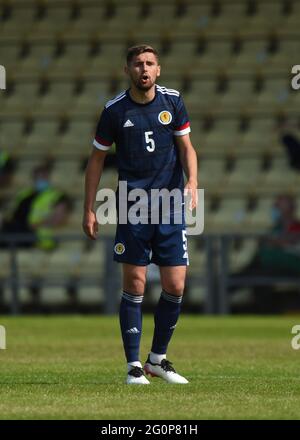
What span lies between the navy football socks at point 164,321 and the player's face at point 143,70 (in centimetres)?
131

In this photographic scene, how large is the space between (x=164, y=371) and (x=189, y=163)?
4.25 ft

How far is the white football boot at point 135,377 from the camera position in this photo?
766 centimetres

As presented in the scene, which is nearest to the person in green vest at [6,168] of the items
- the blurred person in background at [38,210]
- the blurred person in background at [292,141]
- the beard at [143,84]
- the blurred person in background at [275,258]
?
the blurred person in background at [38,210]

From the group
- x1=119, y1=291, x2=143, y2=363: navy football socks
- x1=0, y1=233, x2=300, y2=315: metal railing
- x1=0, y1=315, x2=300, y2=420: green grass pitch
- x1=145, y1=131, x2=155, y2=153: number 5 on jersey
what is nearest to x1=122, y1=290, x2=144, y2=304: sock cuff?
x1=119, y1=291, x2=143, y2=363: navy football socks

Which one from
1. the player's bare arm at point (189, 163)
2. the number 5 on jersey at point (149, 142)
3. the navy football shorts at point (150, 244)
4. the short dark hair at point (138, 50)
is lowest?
the navy football shorts at point (150, 244)

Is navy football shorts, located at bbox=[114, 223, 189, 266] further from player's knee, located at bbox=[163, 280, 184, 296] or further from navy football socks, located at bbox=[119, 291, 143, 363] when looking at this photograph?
navy football socks, located at bbox=[119, 291, 143, 363]

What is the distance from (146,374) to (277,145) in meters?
12.6

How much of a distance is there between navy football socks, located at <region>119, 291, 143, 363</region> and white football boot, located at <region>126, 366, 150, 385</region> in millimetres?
81

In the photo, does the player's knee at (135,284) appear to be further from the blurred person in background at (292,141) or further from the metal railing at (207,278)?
the blurred person in background at (292,141)

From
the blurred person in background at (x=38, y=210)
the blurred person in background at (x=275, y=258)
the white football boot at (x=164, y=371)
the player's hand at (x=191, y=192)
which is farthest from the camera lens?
the blurred person in background at (x=38, y=210)

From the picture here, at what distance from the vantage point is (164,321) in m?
7.94

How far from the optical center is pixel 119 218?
7750 millimetres

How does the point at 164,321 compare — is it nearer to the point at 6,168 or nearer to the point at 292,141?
the point at 292,141
